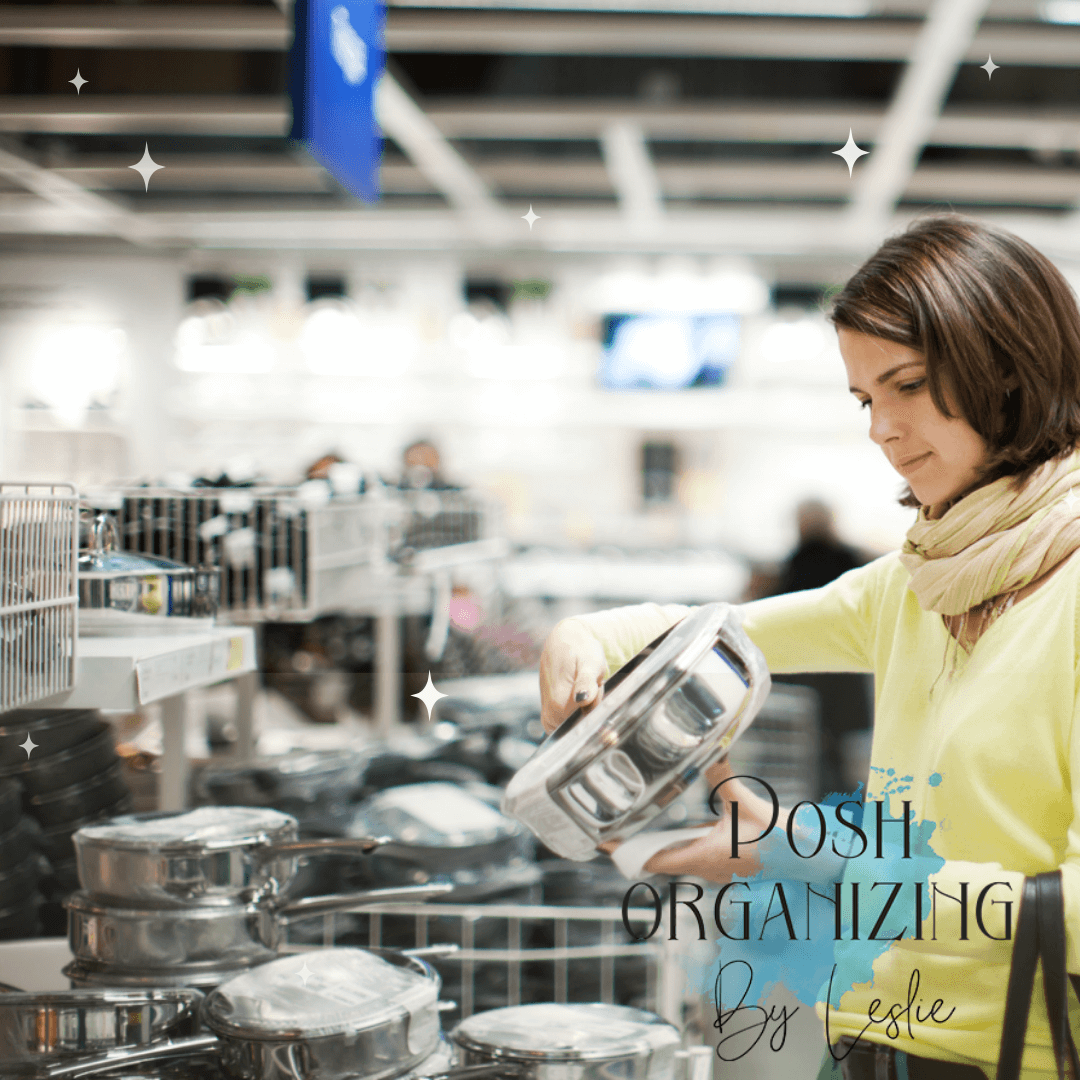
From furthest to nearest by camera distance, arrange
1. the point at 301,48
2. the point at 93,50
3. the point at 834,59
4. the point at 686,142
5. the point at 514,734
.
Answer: the point at 686,142, the point at 834,59, the point at 93,50, the point at 514,734, the point at 301,48

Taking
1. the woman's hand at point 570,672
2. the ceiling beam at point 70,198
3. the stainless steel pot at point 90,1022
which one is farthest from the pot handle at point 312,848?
the ceiling beam at point 70,198

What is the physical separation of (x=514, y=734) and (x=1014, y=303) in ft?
3.53

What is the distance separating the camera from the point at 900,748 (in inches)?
30.4

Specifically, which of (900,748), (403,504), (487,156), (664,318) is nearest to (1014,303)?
(900,748)

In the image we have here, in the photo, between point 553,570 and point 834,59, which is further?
point 553,570

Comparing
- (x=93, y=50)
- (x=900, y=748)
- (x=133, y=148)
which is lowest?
(x=900, y=748)

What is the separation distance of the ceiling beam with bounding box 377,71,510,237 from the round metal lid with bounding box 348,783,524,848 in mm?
2148

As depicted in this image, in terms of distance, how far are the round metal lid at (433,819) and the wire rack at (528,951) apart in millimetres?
69

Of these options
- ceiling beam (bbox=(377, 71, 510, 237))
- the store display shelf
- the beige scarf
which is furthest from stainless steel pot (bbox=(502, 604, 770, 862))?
ceiling beam (bbox=(377, 71, 510, 237))

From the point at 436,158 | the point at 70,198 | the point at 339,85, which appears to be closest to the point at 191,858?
the point at 339,85

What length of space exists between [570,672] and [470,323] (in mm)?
4591

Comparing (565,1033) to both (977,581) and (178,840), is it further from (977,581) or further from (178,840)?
(977,581)

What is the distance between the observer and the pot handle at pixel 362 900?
872 millimetres

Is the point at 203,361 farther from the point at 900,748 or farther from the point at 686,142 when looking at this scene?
the point at 900,748
